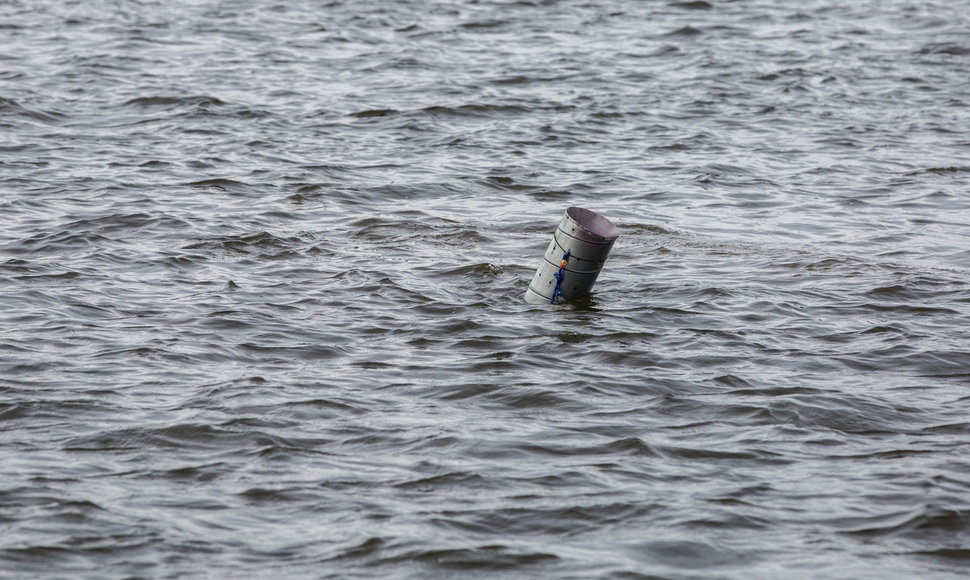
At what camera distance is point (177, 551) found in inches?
206

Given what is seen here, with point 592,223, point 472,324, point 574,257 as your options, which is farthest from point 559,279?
point 472,324

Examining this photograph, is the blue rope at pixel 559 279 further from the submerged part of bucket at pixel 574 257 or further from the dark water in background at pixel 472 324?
the dark water in background at pixel 472 324

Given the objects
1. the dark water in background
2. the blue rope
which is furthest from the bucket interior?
the dark water in background

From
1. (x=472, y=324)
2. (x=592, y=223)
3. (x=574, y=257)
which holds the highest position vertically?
(x=592, y=223)

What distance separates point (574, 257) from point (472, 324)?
3.00 feet

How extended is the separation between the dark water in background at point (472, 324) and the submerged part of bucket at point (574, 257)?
1.01 feet

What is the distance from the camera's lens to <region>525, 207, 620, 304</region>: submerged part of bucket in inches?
335

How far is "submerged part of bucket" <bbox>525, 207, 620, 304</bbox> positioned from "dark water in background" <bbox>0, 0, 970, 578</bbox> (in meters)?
0.31

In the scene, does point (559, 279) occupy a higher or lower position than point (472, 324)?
higher

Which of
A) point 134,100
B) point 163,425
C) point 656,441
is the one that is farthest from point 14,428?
point 134,100

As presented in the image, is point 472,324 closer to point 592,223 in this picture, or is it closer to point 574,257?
point 574,257

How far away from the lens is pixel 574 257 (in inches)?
338

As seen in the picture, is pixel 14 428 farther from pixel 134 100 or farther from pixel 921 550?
pixel 134 100

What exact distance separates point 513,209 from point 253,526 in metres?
6.97
